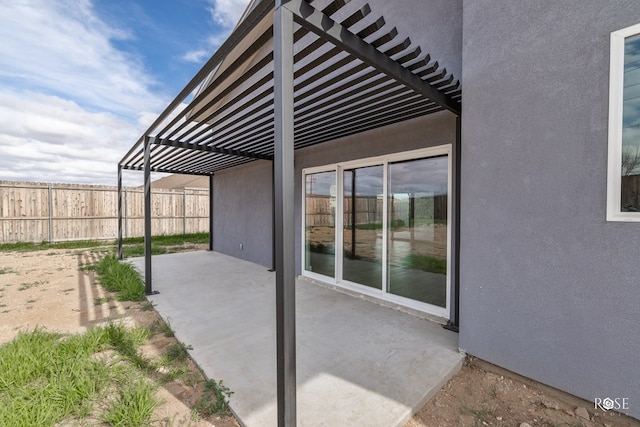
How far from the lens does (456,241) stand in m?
3.26

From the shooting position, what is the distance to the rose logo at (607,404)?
195cm

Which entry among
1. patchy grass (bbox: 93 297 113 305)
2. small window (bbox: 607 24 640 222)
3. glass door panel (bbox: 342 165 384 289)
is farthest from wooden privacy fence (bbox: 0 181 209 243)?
small window (bbox: 607 24 640 222)

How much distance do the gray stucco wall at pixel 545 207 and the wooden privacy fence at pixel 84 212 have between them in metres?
12.0

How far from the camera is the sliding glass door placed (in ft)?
12.0

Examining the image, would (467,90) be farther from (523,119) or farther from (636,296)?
(636,296)

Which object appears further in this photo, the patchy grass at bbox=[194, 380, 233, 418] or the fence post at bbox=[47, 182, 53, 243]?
the fence post at bbox=[47, 182, 53, 243]

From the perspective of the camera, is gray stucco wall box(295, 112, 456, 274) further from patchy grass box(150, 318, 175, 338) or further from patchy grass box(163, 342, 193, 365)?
patchy grass box(163, 342, 193, 365)

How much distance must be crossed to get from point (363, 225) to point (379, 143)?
1.32 metres

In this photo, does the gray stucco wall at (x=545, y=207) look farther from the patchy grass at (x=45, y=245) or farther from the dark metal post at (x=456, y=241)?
the patchy grass at (x=45, y=245)

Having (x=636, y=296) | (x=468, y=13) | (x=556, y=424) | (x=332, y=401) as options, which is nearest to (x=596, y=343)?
(x=636, y=296)

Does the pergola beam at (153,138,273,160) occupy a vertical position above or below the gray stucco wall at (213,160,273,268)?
above

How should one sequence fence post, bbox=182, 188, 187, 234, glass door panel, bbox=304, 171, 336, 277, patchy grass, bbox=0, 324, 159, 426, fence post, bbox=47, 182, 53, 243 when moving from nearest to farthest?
1. patchy grass, bbox=0, 324, 159, 426
2. glass door panel, bbox=304, 171, 336, 277
3. fence post, bbox=47, 182, 53, 243
4. fence post, bbox=182, 188, 187, 234

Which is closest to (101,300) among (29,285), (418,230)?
(29,285)

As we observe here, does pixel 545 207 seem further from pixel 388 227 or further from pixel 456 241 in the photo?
pixel 388 227
